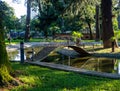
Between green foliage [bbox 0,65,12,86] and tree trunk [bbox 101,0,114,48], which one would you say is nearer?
green foliage [bbox 0,65,12,86]

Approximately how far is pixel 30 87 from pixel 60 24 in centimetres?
4637

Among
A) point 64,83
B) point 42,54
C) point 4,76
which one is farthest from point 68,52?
point 4,76

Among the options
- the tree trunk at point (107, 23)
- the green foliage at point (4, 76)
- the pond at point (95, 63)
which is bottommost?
the pond at point (95, 63)

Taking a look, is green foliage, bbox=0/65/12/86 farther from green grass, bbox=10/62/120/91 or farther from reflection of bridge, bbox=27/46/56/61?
reflection of bridge, bbox=27/46/56/61

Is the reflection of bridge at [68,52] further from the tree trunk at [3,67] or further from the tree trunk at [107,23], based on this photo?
the tree trunk at [3,67]

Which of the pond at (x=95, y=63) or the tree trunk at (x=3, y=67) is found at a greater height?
the tree trunk at (x=3, y=67)

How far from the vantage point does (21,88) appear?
27.3ft

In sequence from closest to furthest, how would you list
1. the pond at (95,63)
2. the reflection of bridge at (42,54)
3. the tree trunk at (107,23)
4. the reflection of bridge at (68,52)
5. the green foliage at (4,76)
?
the green foliage at (4,76) < the pond at (95,63) < the reflection of bridge at (42,54) < the reflection of bridge at (68,52) < the tree trunk at (107,23)

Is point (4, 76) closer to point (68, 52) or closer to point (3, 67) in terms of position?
point (3, 67)

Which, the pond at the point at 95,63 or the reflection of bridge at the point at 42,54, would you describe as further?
the reflection of bridge at the point at 42,54

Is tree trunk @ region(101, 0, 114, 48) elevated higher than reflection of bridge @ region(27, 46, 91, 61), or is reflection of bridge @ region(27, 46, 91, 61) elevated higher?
tree trunk @ region(101, 0, 114, 48)

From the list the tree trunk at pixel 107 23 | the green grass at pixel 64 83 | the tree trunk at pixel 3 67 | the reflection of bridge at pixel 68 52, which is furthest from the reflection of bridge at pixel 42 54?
the tree trunk at pixel 107 23

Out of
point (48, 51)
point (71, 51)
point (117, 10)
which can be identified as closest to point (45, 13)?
point (117, 10)

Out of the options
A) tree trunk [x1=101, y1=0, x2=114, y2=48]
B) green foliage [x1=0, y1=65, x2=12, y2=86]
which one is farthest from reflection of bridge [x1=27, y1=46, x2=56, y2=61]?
tree trunk [x1=101, y1=0, x2=114, y2=48]
